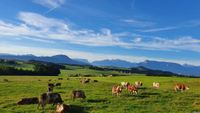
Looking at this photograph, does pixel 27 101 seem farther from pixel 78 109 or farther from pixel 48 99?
pixel 78 109

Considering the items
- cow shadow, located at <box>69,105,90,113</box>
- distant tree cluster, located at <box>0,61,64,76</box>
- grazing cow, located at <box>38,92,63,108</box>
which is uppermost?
distant tree cluster, located at <box>0,61,64,76</box>

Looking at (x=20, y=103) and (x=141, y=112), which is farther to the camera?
(x=20, y=103)

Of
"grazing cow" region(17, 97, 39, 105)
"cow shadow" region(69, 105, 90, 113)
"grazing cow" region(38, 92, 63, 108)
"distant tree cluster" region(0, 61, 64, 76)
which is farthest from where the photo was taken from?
"distant tree cluster" region(0, 61, 64, 76)

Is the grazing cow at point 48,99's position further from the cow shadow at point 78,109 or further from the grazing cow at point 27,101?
the cow shadow at point 78,109

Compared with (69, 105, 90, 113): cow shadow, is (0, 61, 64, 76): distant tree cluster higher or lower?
higher

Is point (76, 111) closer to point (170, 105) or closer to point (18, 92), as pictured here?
point (170, 105)

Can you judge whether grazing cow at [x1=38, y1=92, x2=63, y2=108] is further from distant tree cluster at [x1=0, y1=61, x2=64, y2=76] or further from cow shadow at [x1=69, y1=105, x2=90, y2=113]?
distant tree cluster at [x1=0, y1=61, x2=64, y2=76]

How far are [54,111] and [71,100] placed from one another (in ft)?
22.6

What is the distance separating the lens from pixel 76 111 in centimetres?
3228

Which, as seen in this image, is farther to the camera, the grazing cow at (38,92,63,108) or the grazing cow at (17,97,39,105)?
the grazing cow at (17,97,39,105)

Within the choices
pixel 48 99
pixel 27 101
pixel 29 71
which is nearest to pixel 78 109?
pixel 48 99

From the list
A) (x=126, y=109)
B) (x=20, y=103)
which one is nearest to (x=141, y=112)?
(x=126, y=109)

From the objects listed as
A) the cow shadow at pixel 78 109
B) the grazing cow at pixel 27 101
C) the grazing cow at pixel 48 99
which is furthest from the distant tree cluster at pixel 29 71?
the cow shadow at pixel 78 109

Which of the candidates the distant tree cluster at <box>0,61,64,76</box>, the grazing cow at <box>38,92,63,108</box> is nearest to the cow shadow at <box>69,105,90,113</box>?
the grazing cow at <box>38,92,63,108</box>
